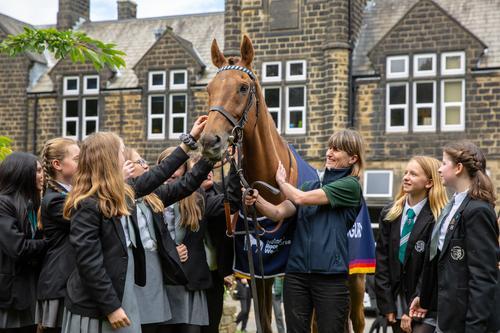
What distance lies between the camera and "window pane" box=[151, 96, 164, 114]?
25.5 metres

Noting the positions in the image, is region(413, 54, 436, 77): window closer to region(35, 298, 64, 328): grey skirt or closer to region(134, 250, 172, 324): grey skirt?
region(134, 250, 172, 324): grey skirt

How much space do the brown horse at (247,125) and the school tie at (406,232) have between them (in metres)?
0.95

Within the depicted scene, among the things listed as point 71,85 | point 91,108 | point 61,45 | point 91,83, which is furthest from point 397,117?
point 61,45

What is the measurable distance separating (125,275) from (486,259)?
2273 mm

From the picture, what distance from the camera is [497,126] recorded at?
69.5 ft

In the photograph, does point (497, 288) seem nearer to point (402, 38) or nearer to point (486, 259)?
point (486, 259)

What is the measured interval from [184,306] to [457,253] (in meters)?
2.27

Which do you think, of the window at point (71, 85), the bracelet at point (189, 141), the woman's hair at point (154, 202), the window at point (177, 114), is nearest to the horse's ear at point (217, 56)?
→ the bracelet at point (189, 141)

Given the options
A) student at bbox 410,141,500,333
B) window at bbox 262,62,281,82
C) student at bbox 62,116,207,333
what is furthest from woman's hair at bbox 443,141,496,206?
window at bbox 262,62,281,82

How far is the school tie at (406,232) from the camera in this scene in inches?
225

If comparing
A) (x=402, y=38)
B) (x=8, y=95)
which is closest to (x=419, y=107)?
(x=402, y=38)

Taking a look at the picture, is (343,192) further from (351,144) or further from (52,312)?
(52,312)

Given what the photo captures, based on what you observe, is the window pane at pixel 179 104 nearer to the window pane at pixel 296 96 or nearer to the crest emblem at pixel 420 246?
the window pane at pixel 296 96

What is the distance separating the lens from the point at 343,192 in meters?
5.36
